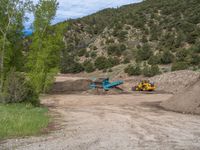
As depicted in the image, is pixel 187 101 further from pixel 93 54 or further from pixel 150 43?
pixel 93 54

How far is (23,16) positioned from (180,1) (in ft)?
158

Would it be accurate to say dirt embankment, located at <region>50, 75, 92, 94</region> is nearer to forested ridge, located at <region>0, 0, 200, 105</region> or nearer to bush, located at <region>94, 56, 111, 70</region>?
forested ridge, located at <region>0, 0, 200, 105</region>

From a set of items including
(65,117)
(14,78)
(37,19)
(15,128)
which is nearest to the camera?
(15,128)

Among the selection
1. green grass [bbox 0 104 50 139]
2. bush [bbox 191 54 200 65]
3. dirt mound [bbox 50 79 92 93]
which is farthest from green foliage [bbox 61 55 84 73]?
green grass [bbox 0 104 50 139]

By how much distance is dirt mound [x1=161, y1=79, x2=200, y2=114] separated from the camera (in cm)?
2439

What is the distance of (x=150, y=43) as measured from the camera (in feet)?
215

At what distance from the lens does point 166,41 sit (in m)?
62.7

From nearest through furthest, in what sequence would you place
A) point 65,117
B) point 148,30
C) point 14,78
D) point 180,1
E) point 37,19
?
point 65,117
point 14,78
point 37,19
point 148,30
point 180,1

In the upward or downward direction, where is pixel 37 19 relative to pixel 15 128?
upward

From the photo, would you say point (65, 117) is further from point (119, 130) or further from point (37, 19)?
point (37, 19)

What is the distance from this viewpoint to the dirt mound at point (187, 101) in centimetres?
2439

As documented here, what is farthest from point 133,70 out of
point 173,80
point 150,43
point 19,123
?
point 19,123

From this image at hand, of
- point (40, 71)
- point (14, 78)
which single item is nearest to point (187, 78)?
point (40, 71)

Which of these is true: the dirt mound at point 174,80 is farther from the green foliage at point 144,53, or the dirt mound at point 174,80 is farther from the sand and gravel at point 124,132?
the sand and gravel at point 124,132
